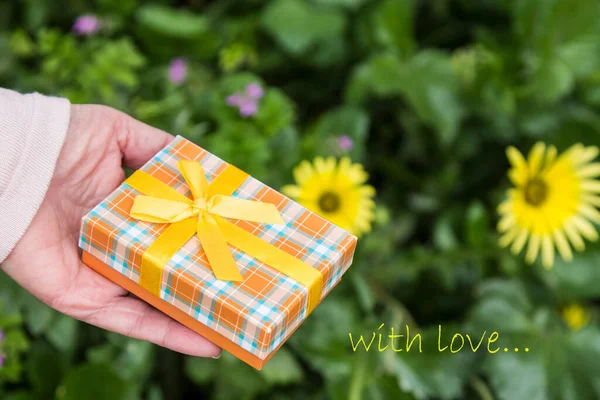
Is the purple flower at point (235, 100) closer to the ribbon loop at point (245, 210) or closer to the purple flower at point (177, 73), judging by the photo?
the purple flower at point (177, 73)

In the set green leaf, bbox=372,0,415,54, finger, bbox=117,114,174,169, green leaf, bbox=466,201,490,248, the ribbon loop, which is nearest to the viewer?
the ribbon loop

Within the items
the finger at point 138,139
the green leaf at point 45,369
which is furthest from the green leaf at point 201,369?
the finger at point 138,139

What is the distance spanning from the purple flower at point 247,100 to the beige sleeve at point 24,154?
435 millimetres

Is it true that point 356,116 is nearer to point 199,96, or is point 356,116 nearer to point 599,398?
point 199,96

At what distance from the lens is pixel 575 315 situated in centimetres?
203

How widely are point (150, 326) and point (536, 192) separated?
3.36ft

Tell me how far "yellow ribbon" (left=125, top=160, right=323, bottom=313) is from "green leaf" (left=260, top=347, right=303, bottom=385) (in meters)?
0.46

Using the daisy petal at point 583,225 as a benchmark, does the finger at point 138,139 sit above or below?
above

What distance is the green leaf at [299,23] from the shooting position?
1.90m

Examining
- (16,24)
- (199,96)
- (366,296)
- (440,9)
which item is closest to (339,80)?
(440,9)

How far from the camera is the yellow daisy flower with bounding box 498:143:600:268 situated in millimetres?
1673

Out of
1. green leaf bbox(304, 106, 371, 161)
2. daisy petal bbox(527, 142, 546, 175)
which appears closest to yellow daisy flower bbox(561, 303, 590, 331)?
daisy petal bbox(527, 142, 546, 175)

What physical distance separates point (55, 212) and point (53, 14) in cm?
107

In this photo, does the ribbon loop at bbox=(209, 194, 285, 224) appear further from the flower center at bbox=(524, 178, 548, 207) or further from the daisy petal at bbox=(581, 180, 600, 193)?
the daisy petal at bbox=(581, 180, 600, 193)
